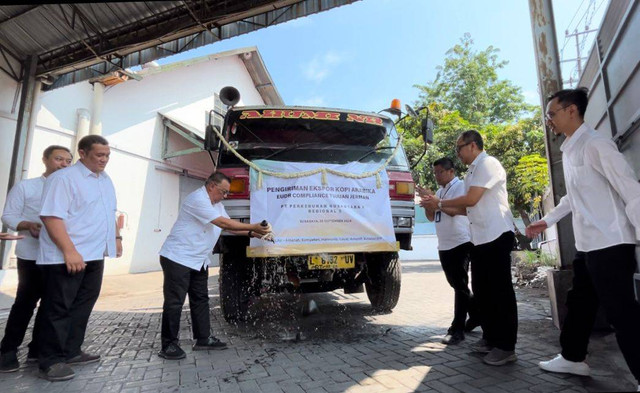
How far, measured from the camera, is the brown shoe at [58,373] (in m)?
2.81

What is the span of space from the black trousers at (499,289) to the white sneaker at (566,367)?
26cm

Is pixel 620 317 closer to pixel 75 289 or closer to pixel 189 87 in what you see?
pixel 75 289

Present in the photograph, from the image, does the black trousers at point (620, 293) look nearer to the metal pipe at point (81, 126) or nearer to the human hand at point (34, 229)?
the human hand at point (34, 229)

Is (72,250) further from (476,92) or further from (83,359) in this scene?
(476,92)

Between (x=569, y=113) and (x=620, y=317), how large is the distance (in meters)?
1.29

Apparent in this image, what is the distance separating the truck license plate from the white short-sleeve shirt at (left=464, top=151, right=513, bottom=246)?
122 cm

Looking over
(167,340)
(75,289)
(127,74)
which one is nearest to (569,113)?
(167,340)

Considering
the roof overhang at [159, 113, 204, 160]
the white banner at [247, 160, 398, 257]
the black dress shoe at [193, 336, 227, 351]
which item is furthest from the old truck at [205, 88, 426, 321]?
the roof overhang at [159, 113, 204, 160]

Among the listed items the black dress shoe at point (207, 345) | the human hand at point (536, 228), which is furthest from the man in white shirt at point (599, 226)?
the black dress shoe at point (207, 345)

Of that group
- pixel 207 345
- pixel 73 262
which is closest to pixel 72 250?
pixel 73 262

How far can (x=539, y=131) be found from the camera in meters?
11.5

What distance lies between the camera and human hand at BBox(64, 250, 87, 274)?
2.82 m

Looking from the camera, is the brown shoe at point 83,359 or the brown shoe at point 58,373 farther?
the brown shoe at point 83,359

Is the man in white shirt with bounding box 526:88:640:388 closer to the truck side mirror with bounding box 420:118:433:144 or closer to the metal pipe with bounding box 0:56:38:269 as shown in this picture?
the truck side mirror with bounding box 420:118:433:144
